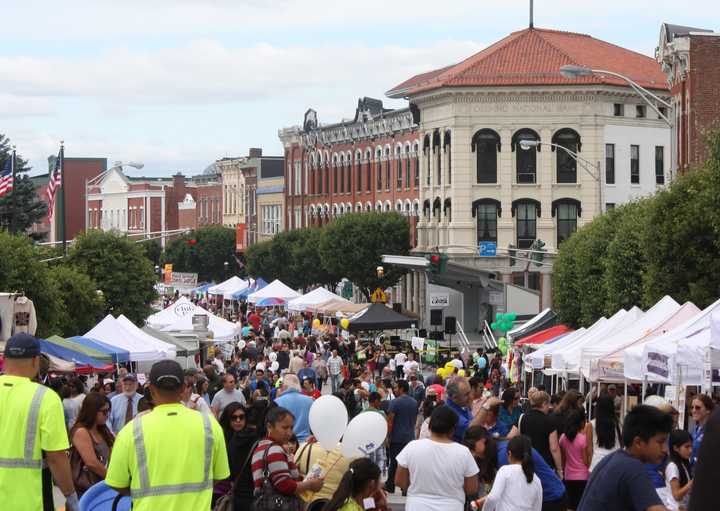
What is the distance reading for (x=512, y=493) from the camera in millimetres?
10680

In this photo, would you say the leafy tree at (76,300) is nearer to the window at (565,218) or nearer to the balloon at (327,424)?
the window at (565,218)

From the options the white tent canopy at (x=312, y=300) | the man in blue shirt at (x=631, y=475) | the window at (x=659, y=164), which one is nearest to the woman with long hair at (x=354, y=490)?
the man in blue shirt at (x=631, y=475)

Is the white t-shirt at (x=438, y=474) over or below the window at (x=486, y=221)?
below

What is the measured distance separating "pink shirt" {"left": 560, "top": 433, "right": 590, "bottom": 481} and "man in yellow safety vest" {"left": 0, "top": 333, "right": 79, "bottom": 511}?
6618mm

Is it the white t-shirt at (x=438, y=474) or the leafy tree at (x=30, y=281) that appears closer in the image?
the white t-shirt at (x=438, y=474)

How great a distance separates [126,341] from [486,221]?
4521cm

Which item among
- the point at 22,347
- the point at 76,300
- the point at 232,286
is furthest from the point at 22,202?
the point at 22,347

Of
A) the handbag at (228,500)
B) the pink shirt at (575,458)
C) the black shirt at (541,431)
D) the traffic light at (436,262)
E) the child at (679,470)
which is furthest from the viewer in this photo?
the traffic light at (436,262)

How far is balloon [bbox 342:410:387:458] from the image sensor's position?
11.5m

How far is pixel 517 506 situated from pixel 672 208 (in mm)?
23236

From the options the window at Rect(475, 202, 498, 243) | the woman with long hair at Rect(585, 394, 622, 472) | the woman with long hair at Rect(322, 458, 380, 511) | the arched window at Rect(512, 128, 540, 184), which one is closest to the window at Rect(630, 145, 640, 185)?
the arched window at Rect(512, 128, 540, 184)

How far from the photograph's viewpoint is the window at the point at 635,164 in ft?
234

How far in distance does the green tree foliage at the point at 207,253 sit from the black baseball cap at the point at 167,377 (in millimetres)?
107842

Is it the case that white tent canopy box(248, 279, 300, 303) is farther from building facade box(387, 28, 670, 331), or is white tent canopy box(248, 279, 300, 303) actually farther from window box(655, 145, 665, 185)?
window box(655, 145, 665, 185)
